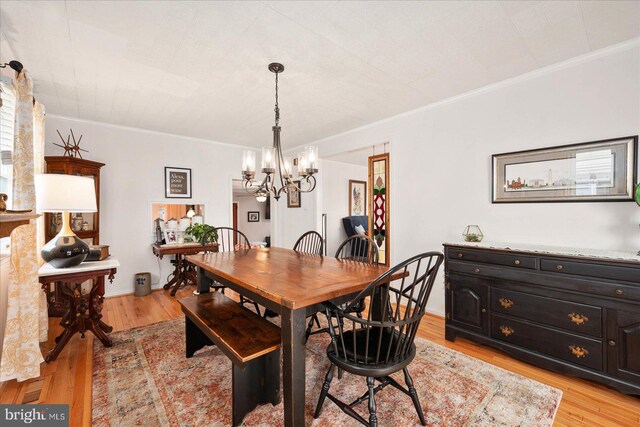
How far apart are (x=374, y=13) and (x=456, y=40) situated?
0.70 meters

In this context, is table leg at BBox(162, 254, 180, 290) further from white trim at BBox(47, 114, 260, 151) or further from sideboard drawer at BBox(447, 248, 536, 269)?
sideboard drawer at BBox(447, 248, 536, 269)

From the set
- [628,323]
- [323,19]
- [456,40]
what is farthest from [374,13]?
[628,323]

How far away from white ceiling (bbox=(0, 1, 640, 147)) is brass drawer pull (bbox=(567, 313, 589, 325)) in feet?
6.50

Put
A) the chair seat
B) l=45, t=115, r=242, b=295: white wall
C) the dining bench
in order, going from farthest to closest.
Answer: l=45, t=115, r=242, b=295: white wall
the dining bench
the chair seat

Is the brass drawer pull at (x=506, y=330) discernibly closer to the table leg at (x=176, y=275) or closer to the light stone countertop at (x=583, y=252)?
the light stone countertop at (x=583, y=252)

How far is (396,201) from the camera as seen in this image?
11.8 feet

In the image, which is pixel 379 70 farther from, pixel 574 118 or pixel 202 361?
pixel 202 361

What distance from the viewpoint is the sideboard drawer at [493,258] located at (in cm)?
213

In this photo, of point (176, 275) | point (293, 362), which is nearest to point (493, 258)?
point (293, 362)

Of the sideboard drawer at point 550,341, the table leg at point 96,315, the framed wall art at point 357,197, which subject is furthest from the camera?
the framed wall art at point 357,197

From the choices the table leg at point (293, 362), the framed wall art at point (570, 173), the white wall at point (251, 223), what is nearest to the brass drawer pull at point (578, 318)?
the framed wall art at point (570, 173)

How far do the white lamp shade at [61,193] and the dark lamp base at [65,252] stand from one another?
0.30 metres

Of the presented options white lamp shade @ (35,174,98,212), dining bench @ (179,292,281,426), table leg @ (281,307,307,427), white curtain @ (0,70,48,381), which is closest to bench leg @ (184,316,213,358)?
dining bench @ (179,292,281,426)

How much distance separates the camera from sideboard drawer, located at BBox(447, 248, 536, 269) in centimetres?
213
